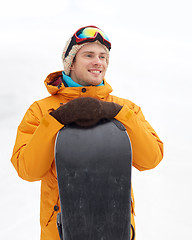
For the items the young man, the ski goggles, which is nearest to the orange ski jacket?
the young man

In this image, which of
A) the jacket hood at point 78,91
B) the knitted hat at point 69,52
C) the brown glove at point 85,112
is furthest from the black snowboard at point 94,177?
the knitted hat at point 69,52

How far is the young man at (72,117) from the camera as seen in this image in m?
1.22

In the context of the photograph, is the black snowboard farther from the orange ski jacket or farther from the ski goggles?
the ski goggles

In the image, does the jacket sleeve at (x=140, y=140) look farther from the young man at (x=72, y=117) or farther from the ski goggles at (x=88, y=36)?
the ski goggles at (x=88, y=36)

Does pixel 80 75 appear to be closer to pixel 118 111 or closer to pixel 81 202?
pixel 118 111

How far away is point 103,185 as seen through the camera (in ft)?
4.07

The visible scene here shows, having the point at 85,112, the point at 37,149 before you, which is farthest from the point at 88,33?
the point at 37,149

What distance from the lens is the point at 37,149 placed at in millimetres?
1261

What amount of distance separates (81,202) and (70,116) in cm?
40

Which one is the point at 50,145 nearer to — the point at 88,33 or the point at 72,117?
the point at 72,117

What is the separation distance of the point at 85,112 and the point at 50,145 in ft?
0.86

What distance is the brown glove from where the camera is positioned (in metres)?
1.15

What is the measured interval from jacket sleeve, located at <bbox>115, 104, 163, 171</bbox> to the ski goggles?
1.50ft

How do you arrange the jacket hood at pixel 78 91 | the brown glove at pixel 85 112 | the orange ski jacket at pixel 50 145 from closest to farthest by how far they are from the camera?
the brown glove at pixel 85 112, the orange ski jacket at pixel 50 145, the jacket hood at pixel 78 91
